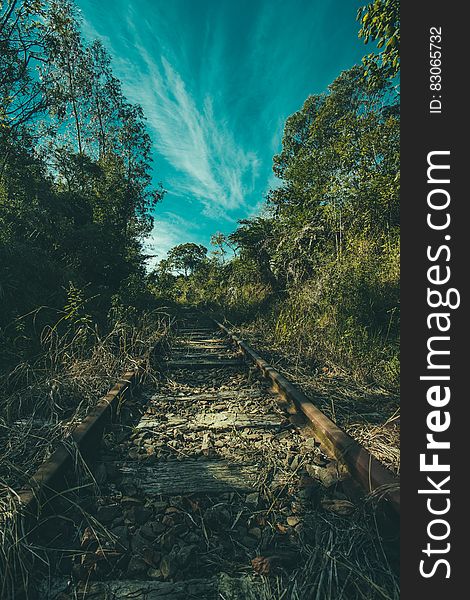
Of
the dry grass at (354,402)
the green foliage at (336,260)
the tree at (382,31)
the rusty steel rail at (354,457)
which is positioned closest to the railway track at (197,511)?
the rusty steel rail at (354,457)

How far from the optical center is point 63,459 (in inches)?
67.7

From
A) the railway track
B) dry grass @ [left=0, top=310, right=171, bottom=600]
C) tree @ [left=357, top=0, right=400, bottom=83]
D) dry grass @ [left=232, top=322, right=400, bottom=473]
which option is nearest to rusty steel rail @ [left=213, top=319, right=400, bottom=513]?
the railway track

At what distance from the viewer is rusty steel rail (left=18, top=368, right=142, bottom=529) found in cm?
138

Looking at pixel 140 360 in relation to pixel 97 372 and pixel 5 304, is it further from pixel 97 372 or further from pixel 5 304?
pixel 5 304

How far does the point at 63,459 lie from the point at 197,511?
0.76m

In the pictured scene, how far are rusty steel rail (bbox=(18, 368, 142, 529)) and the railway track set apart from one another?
0.06m

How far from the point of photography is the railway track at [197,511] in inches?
47.5

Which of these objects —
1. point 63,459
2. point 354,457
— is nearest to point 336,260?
point 354,457

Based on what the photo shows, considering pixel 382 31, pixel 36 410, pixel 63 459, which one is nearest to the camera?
pixel 63 459

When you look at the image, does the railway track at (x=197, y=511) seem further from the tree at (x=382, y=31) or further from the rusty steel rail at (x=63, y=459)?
the tree at (x=382, y=31)

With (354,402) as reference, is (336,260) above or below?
above

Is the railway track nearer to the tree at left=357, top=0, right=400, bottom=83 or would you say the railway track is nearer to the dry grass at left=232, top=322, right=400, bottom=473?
the dry grass at left=232, top=322, right=400, bottom=473

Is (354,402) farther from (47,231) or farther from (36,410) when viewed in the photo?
(47,231)

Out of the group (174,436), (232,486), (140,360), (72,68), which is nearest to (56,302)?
(140,360)
